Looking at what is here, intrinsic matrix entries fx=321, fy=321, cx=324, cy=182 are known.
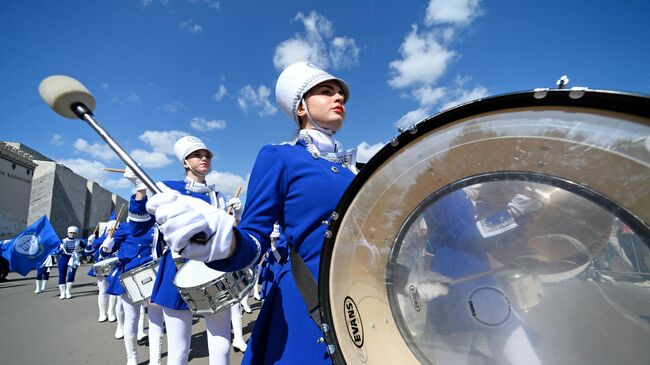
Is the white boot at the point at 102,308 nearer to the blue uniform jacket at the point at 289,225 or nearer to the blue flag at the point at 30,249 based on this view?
the blue flag at the point at 30,249

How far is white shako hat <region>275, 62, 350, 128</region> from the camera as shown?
1.65 meters

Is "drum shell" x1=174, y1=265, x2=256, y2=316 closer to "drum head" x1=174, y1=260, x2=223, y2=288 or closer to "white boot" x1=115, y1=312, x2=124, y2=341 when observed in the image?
"drum head" x1=174, y1=260, x2=223, y2=288

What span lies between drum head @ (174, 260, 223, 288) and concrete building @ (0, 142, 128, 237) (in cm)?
3090


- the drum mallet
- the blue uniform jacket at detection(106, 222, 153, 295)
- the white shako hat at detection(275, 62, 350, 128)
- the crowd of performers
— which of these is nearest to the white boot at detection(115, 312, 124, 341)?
the blue uniform jacket at detection(106, 222, 153, 295)

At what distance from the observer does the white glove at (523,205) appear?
0.74 meters

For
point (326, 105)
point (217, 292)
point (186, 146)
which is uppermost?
point (186, 146)

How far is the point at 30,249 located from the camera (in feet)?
38.4

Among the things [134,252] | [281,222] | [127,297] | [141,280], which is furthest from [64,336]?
[281,222]

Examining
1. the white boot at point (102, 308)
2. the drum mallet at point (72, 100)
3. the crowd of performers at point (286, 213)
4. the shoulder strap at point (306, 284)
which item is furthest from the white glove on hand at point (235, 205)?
the white boot at point (102, 308)

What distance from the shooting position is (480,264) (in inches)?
31.6

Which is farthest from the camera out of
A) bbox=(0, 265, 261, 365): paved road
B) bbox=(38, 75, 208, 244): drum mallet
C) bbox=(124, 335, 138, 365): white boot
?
bbox=(0, 265, 261, 365): paved road

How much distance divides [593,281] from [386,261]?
471 mm

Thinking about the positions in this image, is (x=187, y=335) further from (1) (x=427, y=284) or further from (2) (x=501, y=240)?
(2) (x=501, y=240)

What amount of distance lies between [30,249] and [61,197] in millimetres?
23580
